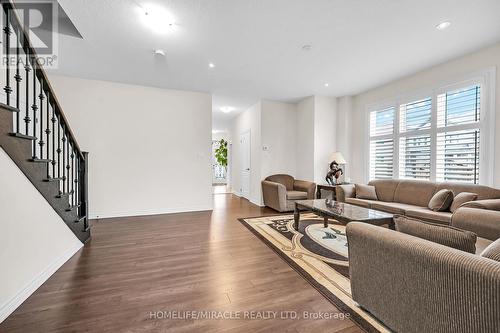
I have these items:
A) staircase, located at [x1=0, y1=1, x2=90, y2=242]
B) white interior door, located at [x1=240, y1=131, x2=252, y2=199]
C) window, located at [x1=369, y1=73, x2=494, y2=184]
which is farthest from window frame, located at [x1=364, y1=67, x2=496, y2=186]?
staircase, located at [x1=0, y1=1, x2=90, y2=242]

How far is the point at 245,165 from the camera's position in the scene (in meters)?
6.83

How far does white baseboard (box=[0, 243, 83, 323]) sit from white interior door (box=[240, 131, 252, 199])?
4575mm

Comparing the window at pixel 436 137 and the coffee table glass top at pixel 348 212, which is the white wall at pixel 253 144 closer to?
the coffee table glass top at pixel 348 212

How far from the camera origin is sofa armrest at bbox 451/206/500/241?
79.0 inches

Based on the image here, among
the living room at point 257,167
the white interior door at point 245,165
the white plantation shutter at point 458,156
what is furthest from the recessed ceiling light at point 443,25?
the white interior door at point 245,165

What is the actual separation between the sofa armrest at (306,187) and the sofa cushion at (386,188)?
4.13 ft

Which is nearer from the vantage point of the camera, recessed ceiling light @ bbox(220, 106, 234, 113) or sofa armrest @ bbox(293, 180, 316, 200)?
sofa armrest @ bbox(293, 180, 316, 200)

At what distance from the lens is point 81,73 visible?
3980 millimetres

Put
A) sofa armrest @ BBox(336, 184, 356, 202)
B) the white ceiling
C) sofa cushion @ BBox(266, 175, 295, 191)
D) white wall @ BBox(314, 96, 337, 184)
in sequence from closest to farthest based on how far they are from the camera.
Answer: the white ceiling → sofa armrest @ BBox(336, 184, 356, 202) → white wall @ BBox(314, 96, 337, 184) → sofa cushion @ BBox(266, 175, 295, 191)

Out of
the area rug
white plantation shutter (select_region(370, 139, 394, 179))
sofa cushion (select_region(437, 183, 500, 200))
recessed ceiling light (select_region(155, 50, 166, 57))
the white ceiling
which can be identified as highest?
the white ceiling

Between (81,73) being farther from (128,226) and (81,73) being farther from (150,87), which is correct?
(128,226)

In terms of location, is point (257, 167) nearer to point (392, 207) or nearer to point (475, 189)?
point (392, 207)

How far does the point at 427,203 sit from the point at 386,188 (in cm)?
74

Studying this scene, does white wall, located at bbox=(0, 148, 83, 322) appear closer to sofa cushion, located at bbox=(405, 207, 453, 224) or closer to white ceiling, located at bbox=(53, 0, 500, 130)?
white ceiling, located at bbox=(53, 0, 500, 130)
